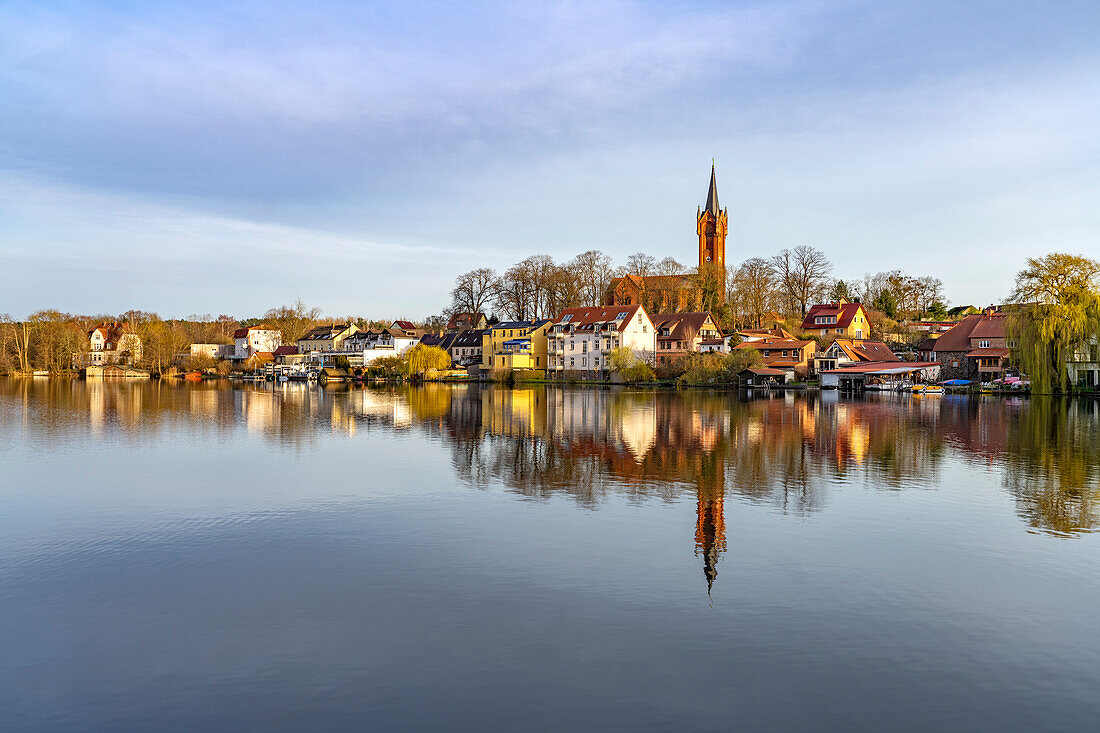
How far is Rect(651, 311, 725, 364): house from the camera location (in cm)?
7170

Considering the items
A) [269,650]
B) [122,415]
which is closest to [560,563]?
[269,650]

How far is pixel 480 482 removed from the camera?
1805 centimetres

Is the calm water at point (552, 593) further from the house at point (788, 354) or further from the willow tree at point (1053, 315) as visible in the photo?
the house at point (788, 354)

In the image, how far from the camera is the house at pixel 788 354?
2628 inches

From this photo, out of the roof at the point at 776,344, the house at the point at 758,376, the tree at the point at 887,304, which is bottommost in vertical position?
the house at the point at 758,376

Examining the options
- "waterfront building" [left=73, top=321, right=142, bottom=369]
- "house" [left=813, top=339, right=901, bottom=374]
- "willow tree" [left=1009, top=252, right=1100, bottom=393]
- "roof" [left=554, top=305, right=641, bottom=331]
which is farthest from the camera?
"waterfront building" [left=73, top=321, right=142, bottom=369]

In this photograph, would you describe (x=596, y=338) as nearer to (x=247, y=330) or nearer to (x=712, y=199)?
(x=712, y=199)

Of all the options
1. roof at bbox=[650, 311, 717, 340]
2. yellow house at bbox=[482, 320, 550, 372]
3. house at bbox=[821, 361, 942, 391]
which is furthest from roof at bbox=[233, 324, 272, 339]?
house at bbox=[821, 361, 942, 391]

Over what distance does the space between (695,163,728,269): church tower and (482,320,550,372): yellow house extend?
25.1m

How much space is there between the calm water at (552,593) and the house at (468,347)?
69.2 metres

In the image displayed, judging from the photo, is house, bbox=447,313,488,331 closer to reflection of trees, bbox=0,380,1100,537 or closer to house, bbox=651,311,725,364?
house, bbox=651,311,725,364

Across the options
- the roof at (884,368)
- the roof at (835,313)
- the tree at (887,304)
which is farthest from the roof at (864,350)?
the tree at (887,304)

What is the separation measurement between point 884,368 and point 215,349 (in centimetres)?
10184

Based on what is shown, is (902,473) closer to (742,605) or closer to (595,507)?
(595,507)
